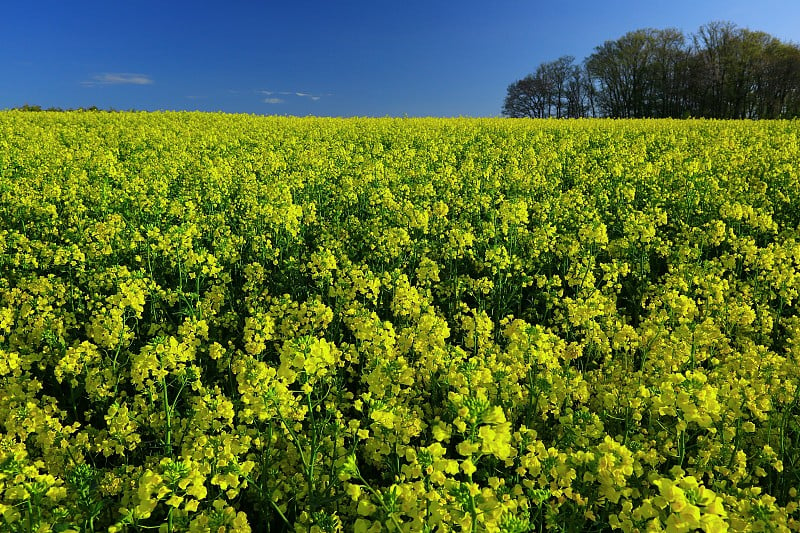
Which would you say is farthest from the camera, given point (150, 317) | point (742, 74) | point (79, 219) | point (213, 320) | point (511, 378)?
point (742, 74)

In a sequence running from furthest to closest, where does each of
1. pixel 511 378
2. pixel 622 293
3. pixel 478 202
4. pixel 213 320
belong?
1. pixel 478 202
2. pixel 622 293
3. pixel 213 320
4. pixel 511 378

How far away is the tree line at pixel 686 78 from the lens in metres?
48.0

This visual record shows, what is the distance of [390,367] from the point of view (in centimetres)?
286

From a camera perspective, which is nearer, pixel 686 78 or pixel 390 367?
pixel 390 367

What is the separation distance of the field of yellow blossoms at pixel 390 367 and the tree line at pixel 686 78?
158ft

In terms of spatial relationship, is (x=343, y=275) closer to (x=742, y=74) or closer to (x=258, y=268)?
(x=258, y=268)

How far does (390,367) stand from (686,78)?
204 feet

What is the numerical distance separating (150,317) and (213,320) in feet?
2.56

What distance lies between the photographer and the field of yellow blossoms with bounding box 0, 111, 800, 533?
216 centimetres

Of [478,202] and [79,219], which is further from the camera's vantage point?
[478,202]

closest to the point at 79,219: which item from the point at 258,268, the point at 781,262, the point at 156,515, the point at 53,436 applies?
the point at 258,268

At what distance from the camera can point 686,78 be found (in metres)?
52.8

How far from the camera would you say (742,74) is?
159ft

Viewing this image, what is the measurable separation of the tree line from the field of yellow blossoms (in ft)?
158
